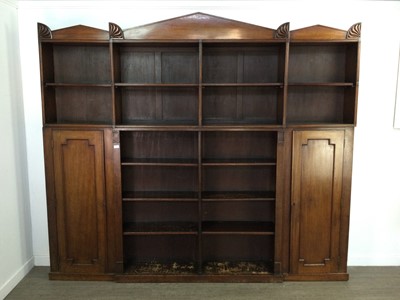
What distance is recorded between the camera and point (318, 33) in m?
2.79

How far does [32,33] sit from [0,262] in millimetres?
1941

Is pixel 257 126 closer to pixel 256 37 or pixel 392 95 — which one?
pixel 256 37

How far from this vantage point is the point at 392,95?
3105 millimetres

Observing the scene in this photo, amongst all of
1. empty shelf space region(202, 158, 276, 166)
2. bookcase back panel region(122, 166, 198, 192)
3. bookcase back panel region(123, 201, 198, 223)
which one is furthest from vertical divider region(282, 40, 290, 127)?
bookcase back panel region(123, 201, 198, 223)

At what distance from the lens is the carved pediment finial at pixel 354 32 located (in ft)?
9.00

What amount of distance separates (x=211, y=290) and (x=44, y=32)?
8.23 feet

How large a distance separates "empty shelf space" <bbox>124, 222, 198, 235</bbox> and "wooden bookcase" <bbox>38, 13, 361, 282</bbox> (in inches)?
0.9

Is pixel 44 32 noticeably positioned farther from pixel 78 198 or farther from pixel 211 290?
pixel 211 290

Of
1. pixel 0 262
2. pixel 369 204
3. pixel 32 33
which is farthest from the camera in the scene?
pixel 369 204

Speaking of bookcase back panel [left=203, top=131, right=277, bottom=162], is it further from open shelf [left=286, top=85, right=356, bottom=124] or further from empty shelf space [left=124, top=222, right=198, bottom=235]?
empty shelf space [left=124, top=222, right=198, bottom=235]

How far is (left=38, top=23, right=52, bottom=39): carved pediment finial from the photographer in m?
2.74

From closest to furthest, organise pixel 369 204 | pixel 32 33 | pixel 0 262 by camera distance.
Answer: pixel 0 262 → pixel 32 33 → pixel 369 204

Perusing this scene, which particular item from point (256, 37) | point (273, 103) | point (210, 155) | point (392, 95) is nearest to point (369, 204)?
point (392, 95)

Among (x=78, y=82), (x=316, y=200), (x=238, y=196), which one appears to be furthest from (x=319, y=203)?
(x=78, y=82)
